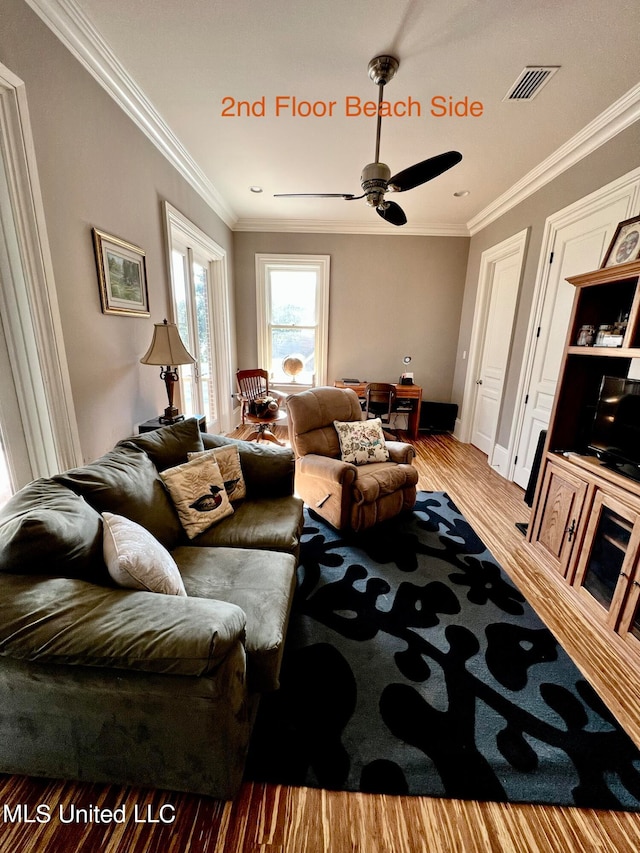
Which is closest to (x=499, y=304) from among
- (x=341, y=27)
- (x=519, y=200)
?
(x=519, y=200)

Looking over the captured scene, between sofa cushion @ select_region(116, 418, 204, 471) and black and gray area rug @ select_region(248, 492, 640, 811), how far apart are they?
38.6 inches

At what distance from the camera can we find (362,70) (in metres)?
1.95

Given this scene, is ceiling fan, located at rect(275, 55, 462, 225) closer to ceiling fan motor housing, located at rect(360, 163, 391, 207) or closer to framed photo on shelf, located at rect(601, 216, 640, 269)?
ceiling fan motor housing, located at rect(360, 163, 391, 207)

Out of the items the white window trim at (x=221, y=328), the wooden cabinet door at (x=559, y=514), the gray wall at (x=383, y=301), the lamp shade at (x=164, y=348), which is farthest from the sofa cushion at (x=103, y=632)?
the gray wall at (x=383, y=301)

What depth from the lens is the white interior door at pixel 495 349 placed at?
3707 mm

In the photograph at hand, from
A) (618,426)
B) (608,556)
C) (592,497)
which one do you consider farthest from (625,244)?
(608,556)

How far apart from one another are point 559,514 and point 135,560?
89.1 inches

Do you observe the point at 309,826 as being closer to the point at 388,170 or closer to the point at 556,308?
the point at 388,170

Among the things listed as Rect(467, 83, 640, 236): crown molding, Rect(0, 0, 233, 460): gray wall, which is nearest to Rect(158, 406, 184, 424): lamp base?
Rect(0, 0, 233, 460): gray wall

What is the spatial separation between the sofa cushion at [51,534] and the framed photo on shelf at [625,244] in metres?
2.72

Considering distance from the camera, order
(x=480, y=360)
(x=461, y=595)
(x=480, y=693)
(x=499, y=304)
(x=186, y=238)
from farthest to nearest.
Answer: (x=480, y=360) < (x=499, y=304) < (x=186, y=238) < (x=461, y=595) < (x=480, y=693)

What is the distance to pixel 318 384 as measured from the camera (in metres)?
5.23

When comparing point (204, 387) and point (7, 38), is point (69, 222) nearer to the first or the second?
point (7, 38)

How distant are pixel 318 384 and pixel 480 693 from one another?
14.2ft
